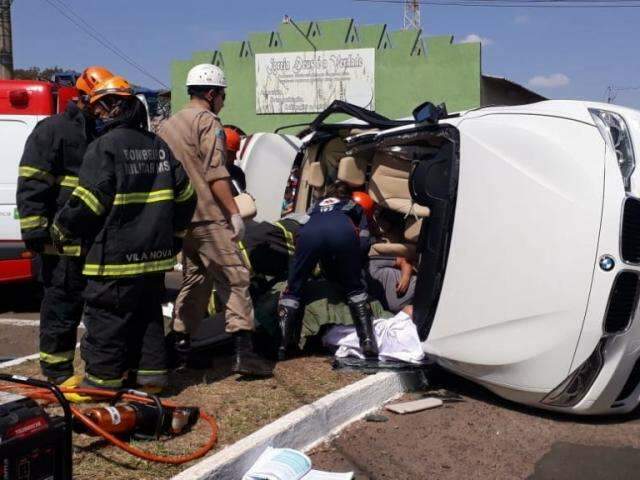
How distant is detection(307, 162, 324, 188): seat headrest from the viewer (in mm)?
6898

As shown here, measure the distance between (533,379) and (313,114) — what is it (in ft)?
54.5

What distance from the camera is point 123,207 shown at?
412 cm

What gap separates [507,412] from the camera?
4.75 metres

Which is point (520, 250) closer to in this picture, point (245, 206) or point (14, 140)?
point (245, 206)

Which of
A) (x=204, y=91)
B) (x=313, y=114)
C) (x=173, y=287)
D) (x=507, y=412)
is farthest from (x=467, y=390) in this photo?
(x=313, y=114)

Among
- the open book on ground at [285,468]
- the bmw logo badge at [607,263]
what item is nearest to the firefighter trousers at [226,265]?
the open book on ground at [285,468]

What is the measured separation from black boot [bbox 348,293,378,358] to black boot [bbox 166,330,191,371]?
118 cm

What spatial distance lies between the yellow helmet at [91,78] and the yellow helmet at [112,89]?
5.7 inches

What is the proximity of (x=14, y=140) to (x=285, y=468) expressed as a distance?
5.60 metres

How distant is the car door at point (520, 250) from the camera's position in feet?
13.9

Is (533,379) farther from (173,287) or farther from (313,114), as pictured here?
(313,114)

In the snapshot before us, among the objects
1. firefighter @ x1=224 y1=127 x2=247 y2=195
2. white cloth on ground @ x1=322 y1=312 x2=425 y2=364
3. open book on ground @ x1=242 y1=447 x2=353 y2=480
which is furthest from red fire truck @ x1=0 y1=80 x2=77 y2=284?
open book on ground @ x1=242 y1=447 x2=353 y2=480

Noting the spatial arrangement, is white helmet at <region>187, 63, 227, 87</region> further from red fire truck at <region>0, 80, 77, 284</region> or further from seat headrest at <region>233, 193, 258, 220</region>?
red fire truck at <region>0, 80, 77, 284</region>

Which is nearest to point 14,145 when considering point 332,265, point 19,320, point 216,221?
point 19,320
